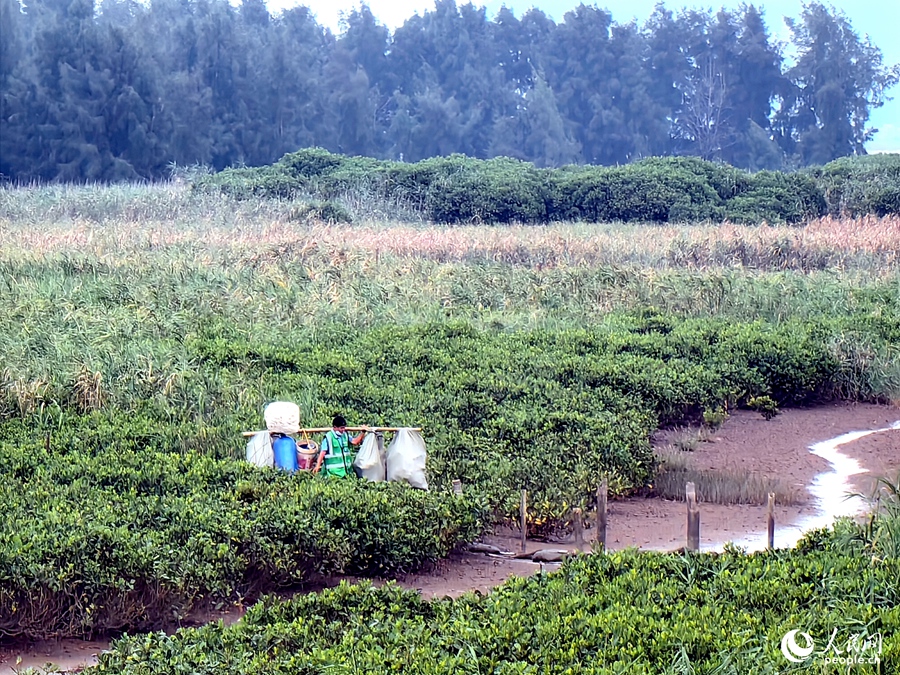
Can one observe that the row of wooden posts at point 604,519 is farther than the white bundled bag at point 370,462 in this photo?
No

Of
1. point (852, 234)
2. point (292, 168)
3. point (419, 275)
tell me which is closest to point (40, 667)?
point (419, 275)

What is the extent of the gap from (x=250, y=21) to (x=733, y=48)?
2461 cm

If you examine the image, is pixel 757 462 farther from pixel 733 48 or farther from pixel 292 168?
pixel 733 48

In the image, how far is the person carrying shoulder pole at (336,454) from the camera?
6672 millimetres

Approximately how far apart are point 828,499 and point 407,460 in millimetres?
3214

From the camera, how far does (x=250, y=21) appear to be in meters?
58.7

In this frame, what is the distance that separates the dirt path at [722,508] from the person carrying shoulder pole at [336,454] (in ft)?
2.53

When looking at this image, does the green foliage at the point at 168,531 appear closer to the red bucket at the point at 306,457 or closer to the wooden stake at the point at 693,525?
the red bucket at the point at 306,457

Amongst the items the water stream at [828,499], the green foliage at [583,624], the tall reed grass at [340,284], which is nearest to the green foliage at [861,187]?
the tall reed grass at [340,284]

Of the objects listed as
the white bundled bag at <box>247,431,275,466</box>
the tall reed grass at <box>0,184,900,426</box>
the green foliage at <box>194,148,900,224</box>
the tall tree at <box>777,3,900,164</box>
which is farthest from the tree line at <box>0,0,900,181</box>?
the white bundled bag at <box>247,431,275,466</box>

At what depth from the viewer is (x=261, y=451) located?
6.71m

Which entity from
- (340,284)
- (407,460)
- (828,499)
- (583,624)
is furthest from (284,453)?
(340,284)

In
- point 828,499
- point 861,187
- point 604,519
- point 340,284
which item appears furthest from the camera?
point 861,187

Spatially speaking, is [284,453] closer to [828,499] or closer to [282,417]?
Result: [282,417]
